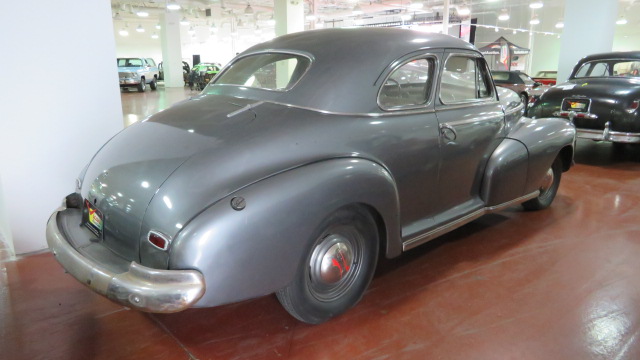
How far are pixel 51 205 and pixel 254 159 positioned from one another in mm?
2163

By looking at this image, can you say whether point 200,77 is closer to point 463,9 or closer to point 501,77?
point 463,9

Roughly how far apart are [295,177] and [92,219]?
3.80 ft

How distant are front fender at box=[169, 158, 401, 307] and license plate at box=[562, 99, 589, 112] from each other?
5.39 m

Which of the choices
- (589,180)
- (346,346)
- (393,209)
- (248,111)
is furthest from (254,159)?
(589,180)

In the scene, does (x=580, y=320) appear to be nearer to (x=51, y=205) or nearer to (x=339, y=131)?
(x=339, y=131)

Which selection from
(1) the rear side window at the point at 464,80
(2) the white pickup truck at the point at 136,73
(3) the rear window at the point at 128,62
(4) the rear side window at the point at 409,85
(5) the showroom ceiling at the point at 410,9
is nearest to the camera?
(4) the rear side window at the point at 409,85

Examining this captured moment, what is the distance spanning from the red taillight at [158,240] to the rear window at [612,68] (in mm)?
7500

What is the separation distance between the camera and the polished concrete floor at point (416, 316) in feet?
7.36

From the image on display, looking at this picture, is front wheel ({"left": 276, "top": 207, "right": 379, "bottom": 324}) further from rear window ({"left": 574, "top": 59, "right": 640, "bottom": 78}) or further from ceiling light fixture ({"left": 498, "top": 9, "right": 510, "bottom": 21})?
ceiling light fixture ({"left": 498, "top": 9, "right": 510, "bottom": 21})

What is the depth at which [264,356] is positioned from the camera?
2.18 meters

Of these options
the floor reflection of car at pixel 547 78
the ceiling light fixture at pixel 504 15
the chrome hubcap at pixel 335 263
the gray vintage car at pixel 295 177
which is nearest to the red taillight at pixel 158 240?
the gray vintage car at pixel 295 177

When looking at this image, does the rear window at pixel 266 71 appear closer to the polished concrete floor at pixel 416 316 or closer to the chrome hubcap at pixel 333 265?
the chrome hubcap at pixel 333 265

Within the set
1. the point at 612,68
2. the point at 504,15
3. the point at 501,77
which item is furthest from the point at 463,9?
the point at 612,68

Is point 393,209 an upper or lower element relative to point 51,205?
upper
